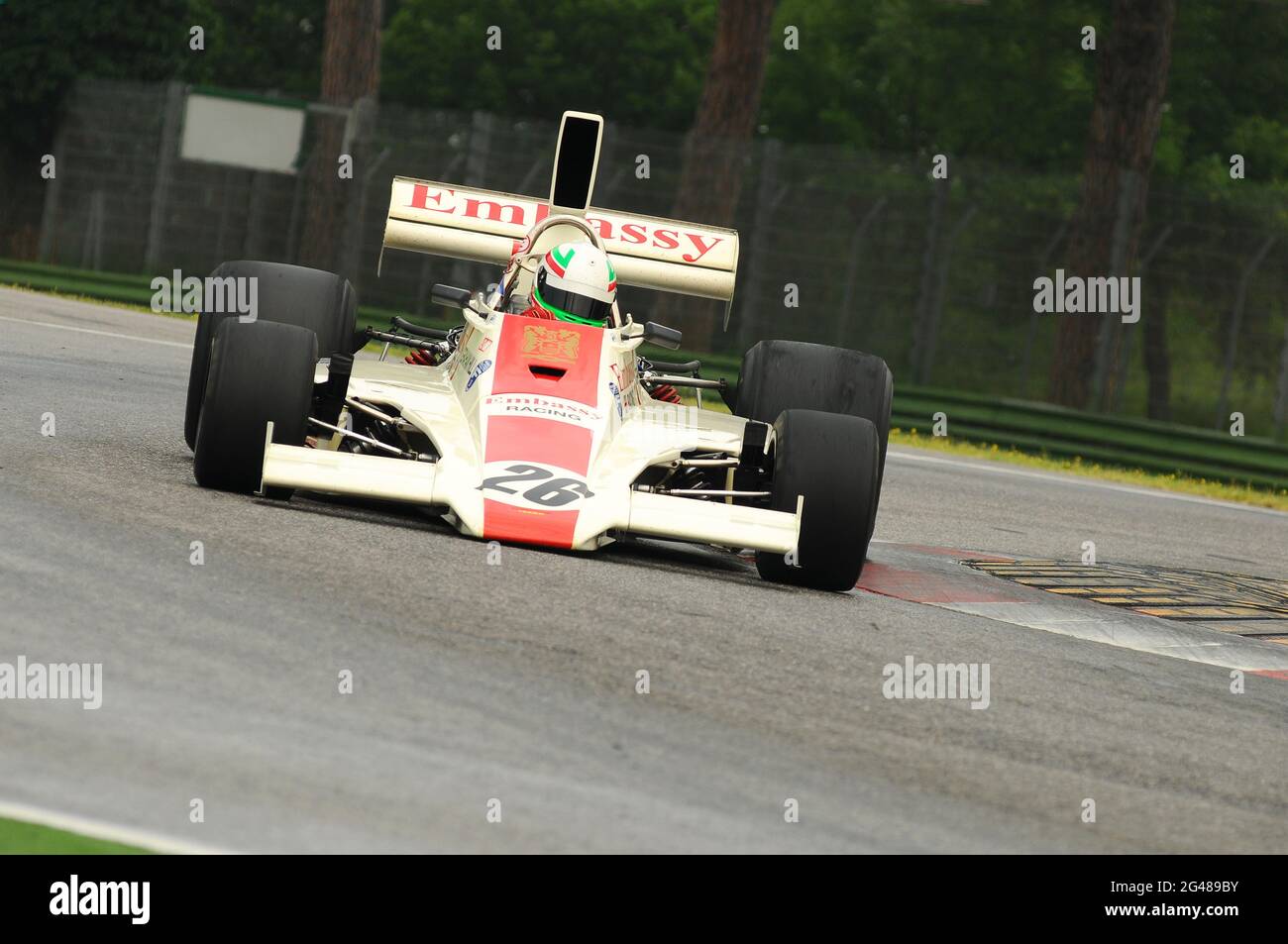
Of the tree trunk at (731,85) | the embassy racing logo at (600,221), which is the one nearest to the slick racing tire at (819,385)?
the embassy racing logo at (600,221)

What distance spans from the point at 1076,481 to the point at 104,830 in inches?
552

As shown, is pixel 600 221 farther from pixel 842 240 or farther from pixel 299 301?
pixel 842 240

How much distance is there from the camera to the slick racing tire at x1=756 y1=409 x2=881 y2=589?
7.82 metres

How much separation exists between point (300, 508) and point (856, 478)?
89.4 inches

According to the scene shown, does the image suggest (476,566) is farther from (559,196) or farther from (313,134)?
(313,134)

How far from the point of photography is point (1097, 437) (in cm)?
1922

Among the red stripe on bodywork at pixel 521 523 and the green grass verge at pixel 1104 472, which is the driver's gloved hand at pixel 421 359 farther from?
the green grass verge at pixel 1104 472

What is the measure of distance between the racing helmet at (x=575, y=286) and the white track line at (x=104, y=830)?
5.39 metres

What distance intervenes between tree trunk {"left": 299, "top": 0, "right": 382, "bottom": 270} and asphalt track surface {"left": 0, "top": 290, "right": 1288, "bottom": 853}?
52.4ft

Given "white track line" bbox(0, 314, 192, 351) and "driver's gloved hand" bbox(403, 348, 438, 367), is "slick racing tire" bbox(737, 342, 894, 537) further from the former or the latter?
"white track line" bbox(0, 314, 192, 351)

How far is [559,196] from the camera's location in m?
10.2

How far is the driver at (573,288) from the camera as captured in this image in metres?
9.14

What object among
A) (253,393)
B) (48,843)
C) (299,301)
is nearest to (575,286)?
(299,301)

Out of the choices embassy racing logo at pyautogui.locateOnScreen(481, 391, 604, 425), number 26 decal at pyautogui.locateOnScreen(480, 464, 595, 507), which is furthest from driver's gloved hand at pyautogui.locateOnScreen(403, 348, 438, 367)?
number 26 decal at pyautogui.locateOnScreen(480, 464, 595, 507)
